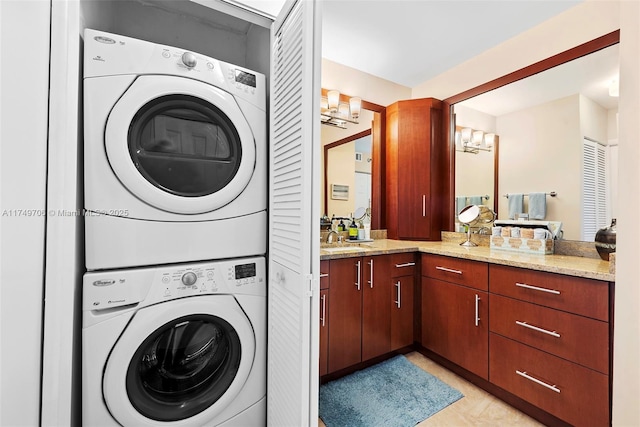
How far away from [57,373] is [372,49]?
273 centimetres

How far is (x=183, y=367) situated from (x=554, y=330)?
182cm

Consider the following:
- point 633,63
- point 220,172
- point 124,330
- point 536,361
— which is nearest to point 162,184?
point 220,172

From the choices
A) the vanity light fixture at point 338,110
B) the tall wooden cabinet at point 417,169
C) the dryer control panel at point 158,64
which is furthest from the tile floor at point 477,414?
the vanity light fixture at point 338,110

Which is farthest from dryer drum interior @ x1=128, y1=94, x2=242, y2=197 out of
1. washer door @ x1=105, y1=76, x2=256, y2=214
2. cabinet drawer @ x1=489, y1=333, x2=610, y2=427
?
cabinet drawer @ x1=489, y1=333, x2=610, y2=427

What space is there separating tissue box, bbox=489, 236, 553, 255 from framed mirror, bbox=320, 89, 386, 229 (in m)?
1.05

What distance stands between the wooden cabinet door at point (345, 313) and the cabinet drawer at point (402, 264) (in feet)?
1.03

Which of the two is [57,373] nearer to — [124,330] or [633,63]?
[124,330]

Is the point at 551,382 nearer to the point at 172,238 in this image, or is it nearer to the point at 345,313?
the point at 345,313

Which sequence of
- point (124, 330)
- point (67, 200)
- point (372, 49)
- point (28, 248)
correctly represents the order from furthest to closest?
point (372, 49) < point (124, 330) < point (67, 200) < point (28, 248)

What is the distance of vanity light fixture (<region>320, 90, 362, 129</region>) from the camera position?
251cm

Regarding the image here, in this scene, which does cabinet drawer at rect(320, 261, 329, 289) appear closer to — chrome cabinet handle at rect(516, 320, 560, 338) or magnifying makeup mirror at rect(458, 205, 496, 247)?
chrome cabinet handle at rect(516, 320, 560, 338)

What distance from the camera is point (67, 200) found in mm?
917

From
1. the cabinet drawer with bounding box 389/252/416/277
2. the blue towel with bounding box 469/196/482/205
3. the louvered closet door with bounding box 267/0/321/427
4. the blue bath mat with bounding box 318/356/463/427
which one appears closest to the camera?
the louvered closet door with bounding box 267/0/321/427

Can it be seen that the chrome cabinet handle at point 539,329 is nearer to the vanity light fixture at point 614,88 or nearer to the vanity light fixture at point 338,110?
the vanity light fixture at point 614,88
